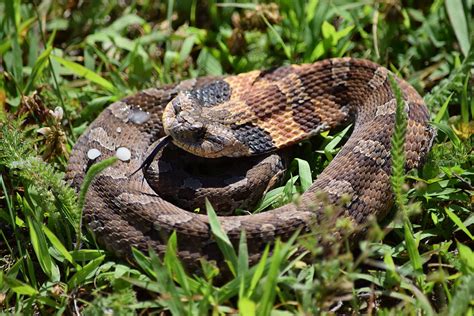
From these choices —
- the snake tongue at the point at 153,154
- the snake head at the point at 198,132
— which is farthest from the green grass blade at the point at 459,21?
the snake tongue at the point at 153,154

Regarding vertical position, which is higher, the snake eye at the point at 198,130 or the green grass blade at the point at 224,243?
the snake eye at the point at 198,130

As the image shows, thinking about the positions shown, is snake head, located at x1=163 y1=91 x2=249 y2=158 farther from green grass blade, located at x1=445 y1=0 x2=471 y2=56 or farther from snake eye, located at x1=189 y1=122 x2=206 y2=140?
green grass blade, located at x1=445 y1=0 x2=471 y2=56

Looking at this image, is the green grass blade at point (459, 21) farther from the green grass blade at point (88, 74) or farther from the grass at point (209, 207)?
the green grass blade at point (88, 74)

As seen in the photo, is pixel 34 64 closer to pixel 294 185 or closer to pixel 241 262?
pixel 294 185

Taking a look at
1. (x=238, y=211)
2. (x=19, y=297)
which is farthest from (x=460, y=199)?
(x=19, y=297)

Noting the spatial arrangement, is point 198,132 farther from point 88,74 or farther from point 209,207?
point 88,74

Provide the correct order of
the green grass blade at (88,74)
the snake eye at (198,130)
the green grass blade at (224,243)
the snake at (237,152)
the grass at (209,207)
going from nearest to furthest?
1. the grass at (209,207)
2. the green grass blade at (224,243)
3. the snake at (237,152)
4. the snake eye at (198,130)
5. the green grass blade at (88,74)

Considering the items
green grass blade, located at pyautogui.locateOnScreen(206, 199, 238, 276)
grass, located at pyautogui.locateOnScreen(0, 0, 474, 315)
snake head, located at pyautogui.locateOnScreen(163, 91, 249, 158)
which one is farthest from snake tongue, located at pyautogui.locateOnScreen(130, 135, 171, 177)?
green grass blade, located at pyautogui.locateOnScreen(206, 199, 238, 276)
